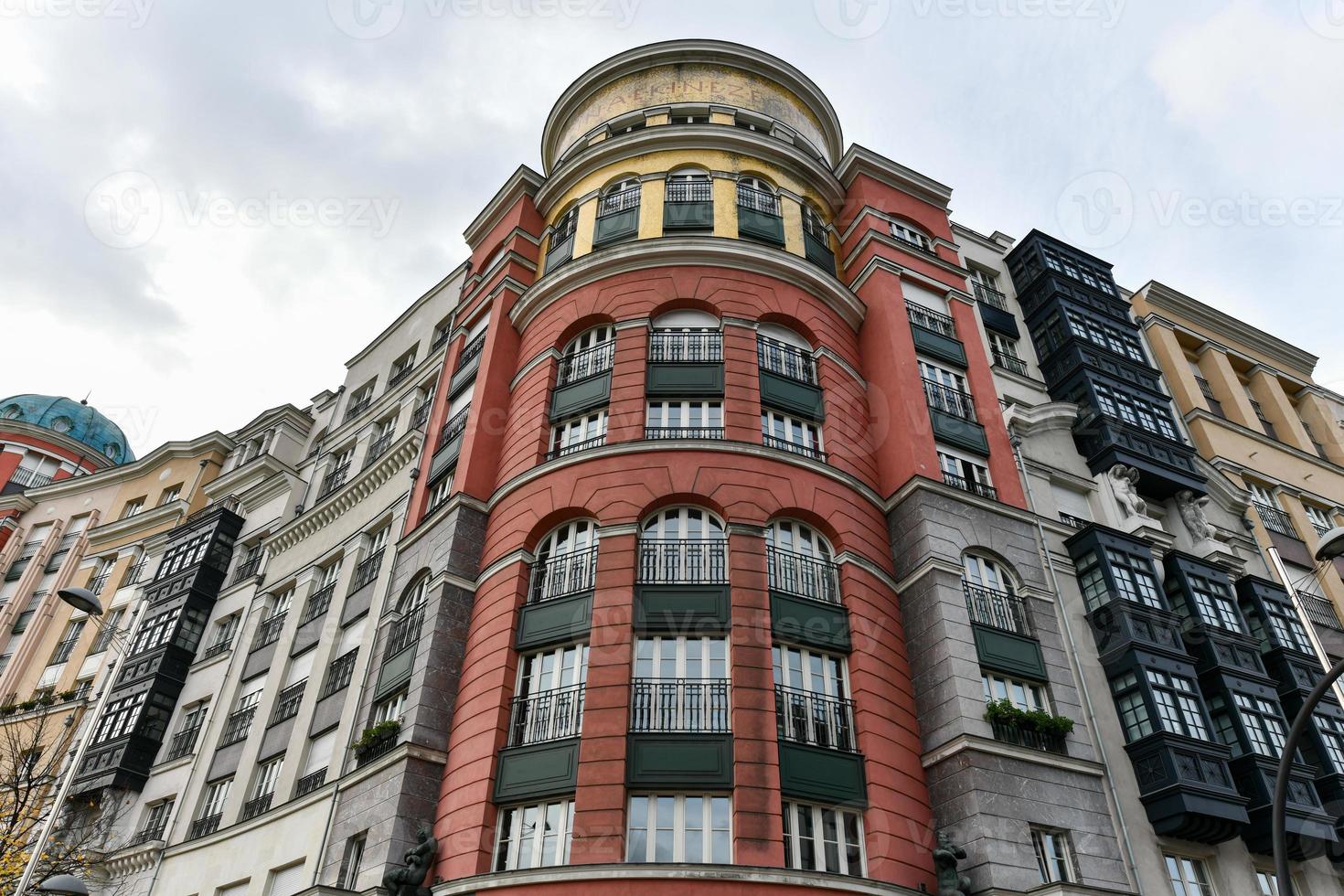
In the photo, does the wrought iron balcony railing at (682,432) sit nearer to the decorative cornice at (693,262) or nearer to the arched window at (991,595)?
the decorative cornice at (693,262)

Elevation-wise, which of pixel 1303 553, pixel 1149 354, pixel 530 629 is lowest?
pixel 530 629

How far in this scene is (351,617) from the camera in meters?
33.1

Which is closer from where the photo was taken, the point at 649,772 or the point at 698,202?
the point at 649,772

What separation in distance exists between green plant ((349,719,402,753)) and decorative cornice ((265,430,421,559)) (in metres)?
12.2

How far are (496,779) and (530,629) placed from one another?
12.9 feet

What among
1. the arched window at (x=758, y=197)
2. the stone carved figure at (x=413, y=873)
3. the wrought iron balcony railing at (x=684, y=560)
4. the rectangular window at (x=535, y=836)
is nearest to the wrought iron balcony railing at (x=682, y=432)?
the wrought iron balcony railing at (x=684, y=560)

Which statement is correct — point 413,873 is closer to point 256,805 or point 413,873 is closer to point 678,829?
point 678,829

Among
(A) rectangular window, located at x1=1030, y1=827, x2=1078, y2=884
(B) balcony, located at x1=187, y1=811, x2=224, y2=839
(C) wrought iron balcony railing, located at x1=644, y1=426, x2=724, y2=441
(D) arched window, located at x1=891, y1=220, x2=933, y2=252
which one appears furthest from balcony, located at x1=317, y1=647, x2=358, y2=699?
(D) arched window, located at x1=891, y1=220, x2=933, y2=252

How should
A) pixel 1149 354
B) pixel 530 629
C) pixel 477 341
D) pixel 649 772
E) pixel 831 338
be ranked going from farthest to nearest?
1. pixel 1149 354
2. pixel 477 341
3. pixel 831 338
4. pixel 530 629
5. pixel 649 772

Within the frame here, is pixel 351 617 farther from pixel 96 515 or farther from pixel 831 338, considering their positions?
pixel 96 515

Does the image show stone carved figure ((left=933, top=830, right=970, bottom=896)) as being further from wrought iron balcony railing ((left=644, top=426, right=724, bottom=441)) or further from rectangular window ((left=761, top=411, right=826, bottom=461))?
wrought iron balcony railing ((left=644, top=426, right=724, bottom=441))

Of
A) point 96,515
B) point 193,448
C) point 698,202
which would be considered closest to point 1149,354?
point 698,202

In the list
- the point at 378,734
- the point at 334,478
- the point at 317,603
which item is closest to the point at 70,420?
the point at 334,478

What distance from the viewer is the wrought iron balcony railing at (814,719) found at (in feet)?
74.5
